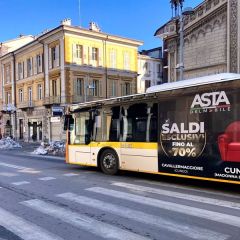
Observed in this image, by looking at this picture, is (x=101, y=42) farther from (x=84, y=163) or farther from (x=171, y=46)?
(x=84, y=163)

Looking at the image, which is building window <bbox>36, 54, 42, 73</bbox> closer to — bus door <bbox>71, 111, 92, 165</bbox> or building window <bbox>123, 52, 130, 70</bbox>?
building window <bbox>123, 52, 130, 70</bbox>

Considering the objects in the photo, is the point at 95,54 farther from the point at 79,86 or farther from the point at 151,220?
the point at 151,220

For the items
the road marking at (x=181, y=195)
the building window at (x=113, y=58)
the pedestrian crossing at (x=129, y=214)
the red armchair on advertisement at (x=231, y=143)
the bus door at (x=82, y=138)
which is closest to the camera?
the pedestrian crossing at (x=129, y=214)

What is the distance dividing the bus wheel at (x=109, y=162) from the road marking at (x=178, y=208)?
9.25 ft

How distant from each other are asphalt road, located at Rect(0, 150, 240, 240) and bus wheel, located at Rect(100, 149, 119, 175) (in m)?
0.92

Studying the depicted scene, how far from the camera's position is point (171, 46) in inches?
874

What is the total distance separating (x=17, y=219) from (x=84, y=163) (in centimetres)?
694

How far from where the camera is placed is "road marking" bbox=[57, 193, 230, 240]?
559 centimetres

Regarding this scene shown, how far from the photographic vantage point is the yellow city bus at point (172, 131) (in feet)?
29.0

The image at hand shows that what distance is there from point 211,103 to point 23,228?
5.27m

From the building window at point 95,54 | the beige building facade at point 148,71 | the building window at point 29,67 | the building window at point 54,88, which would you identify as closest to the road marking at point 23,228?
the building window at point 54,88

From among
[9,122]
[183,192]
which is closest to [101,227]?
[183,192]

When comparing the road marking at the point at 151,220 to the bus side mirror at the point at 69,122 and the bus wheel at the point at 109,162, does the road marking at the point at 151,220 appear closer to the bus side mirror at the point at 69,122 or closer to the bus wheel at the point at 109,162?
the bus wheel at the point at 109,162

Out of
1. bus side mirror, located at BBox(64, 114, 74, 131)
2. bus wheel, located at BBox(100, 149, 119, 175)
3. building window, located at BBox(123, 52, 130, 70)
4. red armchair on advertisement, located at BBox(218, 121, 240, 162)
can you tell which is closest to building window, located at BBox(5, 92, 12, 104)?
building window, located at BBox(123, 52, 130, 70)
